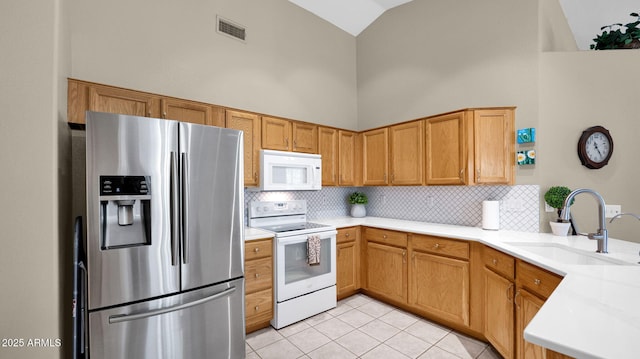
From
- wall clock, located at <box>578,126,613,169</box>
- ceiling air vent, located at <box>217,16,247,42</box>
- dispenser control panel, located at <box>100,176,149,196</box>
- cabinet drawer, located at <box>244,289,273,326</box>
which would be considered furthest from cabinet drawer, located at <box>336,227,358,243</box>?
ceiling air vent, located at <box>217,16,247,42</box>

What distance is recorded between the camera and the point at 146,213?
1764mm

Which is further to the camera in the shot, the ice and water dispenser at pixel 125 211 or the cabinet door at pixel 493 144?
the cabinet door at pixel 493 144

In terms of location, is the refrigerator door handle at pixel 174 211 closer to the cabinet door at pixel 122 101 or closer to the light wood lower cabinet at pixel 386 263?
the cabinet door at pixel 122 101

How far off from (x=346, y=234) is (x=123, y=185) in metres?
2.38

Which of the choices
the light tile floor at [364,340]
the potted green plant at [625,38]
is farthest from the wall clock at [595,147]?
the light tile floor at [364,340]

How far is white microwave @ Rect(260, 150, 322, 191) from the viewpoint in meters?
2.94

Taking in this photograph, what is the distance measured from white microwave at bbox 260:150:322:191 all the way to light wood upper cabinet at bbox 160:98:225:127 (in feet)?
1.89

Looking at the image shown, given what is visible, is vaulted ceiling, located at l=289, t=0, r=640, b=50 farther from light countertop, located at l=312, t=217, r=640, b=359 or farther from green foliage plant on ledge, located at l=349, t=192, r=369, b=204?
light countertop, located at l=312, t=217, r=640, b=359

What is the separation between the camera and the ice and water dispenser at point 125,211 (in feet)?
5.30

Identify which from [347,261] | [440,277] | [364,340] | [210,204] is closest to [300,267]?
[347,261]

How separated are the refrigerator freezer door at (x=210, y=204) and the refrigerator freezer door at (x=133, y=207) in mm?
96

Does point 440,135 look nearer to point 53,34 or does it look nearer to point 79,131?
point 53,34

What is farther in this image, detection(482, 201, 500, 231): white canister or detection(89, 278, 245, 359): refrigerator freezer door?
detection(482, 201, 500, 231): white canister

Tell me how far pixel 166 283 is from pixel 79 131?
5.05ft
